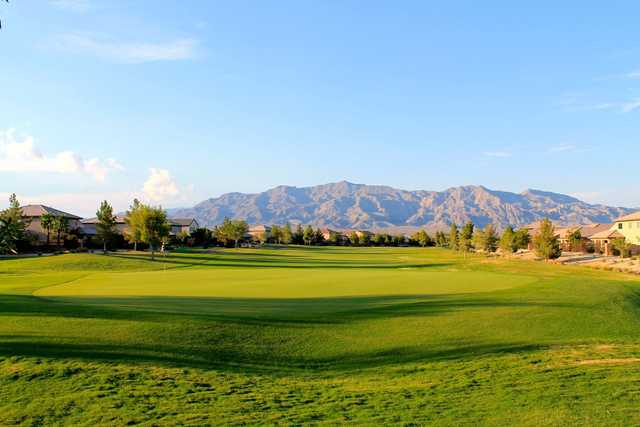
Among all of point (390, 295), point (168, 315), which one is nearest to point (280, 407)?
point (168, 315)

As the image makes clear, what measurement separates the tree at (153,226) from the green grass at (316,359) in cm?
4584

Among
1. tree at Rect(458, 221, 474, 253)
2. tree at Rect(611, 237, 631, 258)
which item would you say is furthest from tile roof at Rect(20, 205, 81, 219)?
tree at Rect(611, 237, 631, 258)

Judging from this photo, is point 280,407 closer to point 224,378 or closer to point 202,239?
point 224,378

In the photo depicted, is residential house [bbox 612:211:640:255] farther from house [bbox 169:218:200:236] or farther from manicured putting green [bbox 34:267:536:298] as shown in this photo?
house [bbox 169:218:200:236]

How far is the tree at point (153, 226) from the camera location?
228 ft

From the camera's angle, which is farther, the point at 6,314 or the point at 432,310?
the point at 432,310

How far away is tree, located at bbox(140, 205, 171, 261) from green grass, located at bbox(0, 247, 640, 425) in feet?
150

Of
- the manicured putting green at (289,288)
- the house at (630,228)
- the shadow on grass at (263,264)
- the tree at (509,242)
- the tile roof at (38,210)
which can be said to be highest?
the tile roof at (38,210)

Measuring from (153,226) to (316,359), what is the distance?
6084cm

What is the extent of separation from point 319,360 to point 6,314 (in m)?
11.5

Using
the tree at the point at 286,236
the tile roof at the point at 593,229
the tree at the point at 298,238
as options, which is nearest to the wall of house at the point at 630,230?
the tile roof at the point at 593,229

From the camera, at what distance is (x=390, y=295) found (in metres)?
25.8

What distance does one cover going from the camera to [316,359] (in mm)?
14102

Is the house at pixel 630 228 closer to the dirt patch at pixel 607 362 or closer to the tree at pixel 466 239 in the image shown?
the tree at pixel 466 239
